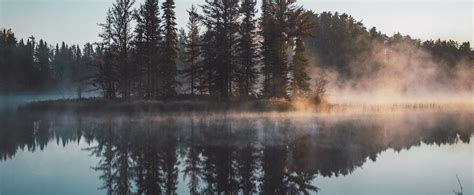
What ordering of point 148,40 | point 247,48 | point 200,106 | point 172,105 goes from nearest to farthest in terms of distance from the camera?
point 200,106, point 172,105, point 247,48, point 148,40

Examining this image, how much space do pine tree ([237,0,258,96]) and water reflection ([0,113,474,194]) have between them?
41.8 feet

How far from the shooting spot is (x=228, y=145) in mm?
22172

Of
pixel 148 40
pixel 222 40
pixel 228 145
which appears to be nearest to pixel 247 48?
pixel 222 40

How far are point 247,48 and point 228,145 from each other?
26826mm

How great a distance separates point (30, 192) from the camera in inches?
539

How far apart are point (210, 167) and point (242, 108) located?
26.6 m

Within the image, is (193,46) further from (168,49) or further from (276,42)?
(276,42)

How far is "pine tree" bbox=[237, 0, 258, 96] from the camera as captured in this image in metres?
48.0

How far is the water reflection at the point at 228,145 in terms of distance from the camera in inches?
592

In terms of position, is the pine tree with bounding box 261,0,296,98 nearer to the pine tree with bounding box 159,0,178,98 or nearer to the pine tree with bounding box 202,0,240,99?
the pine tree with bounding box 202,0,240,99

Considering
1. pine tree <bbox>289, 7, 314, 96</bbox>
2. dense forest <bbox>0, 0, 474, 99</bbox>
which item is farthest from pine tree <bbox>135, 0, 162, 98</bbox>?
pine tree <bbox>289, 7, 314, 96</bbox>

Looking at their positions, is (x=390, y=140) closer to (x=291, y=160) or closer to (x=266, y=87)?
(x=291, y=160)

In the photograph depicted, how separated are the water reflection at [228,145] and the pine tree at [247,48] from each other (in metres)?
12.7

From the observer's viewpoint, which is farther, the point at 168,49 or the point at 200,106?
the point at 168,49
